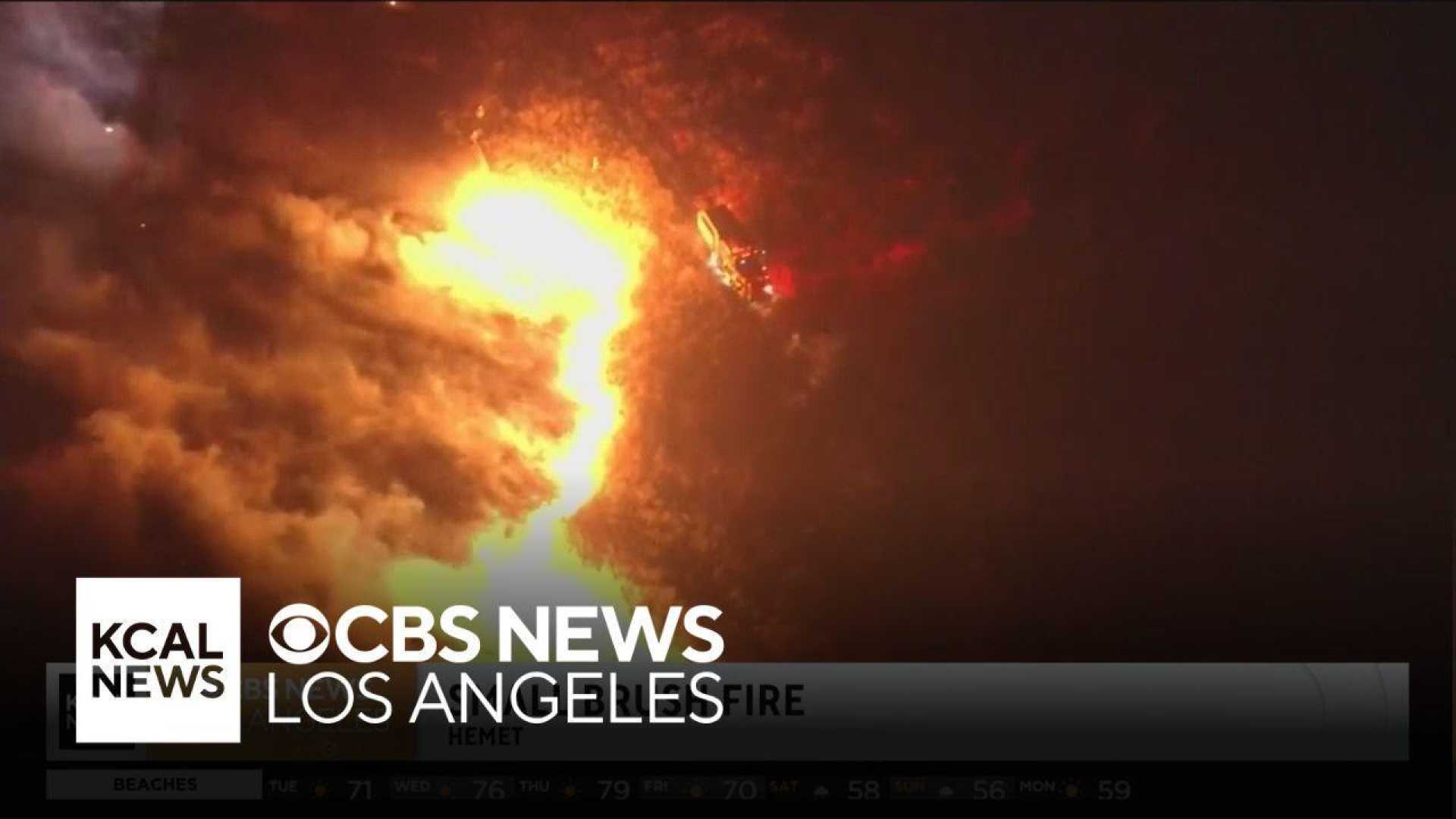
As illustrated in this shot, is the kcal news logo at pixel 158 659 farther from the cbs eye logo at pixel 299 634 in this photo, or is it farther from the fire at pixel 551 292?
the fire at pixel 551 292

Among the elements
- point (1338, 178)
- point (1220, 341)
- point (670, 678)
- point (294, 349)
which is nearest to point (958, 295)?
point (1220, 341)

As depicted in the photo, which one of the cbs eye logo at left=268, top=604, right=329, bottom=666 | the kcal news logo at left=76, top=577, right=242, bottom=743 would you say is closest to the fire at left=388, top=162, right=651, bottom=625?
the cbs eye logo at left=268, top=604, right=329, bottom=666

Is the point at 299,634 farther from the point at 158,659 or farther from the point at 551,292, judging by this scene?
the point at 551,292

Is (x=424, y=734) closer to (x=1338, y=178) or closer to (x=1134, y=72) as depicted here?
Answer: (x=1134, y=72)

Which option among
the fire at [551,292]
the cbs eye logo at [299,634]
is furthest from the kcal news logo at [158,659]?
the fire at [551,292]

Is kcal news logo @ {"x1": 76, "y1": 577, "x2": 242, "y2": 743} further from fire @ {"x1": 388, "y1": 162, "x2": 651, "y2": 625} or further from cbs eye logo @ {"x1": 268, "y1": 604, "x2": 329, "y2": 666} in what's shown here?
fire @ {"x1": 388, "y1": 162, "x2": 651, "y2": 625}

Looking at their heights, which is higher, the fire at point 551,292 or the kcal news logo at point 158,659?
the fire at point 551,292

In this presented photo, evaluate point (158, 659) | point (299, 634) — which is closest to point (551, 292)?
point (299, 634)
